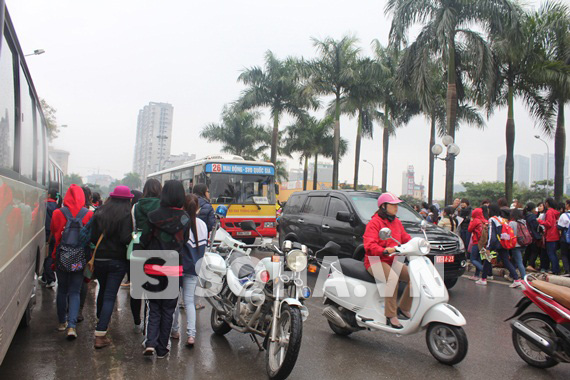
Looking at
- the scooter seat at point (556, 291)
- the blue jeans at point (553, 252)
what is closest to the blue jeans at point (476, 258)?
the blue jeans at point (553, 252)

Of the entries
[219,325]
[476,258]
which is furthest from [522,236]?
[219,325]

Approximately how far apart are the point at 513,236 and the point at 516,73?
13.8 metres

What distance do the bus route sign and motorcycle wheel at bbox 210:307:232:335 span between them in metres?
8.86

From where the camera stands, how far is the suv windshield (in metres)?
8.20

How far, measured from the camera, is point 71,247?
197 inches

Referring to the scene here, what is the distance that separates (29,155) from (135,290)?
2000 millimetres

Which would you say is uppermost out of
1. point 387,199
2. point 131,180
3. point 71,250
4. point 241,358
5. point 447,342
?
point 131,180

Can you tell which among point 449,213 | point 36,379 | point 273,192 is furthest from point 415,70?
point 36,379

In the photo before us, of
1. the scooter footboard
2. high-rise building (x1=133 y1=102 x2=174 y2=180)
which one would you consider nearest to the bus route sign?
the scooter footboard

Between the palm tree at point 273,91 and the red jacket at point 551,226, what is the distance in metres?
21.0

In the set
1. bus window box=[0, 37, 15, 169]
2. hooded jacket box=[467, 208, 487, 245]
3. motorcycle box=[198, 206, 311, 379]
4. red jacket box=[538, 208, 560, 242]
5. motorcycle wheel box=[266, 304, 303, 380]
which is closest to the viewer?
bus window box=[0, 37, 15, 169]

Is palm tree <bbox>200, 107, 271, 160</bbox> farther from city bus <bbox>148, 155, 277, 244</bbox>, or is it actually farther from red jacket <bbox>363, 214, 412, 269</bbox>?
red jacket <bbox>363, 214, 412, 269</bbox>

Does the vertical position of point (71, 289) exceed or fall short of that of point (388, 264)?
it falls short

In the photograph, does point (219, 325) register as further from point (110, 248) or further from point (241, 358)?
point (110, 248)
